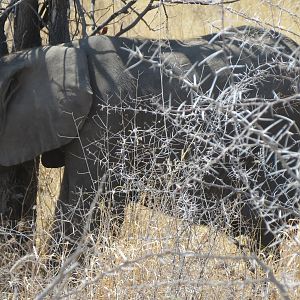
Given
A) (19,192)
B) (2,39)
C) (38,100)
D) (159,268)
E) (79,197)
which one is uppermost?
(2,39)

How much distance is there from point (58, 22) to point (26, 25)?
0.63 ft

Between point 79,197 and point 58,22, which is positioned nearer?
point 79,197

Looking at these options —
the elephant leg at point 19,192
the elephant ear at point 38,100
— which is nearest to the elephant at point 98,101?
the elephant ear at point 38,100

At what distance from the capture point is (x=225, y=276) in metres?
3.81

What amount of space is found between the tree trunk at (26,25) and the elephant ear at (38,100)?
411 millimetres

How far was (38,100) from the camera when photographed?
4.77 metres

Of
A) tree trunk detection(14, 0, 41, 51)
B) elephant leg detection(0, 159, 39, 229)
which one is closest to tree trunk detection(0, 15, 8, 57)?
tree trunk detection(14, 0, 41, 51)

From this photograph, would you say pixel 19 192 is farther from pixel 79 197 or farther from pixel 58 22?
pixel 58 22

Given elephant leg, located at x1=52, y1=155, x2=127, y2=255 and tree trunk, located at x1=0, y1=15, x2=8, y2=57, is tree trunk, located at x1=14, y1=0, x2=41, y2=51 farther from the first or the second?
elephant leg, located at x1=52, y1=155, x2=127, y2=255

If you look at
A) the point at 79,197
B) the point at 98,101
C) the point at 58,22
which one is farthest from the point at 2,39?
the point at 79,197

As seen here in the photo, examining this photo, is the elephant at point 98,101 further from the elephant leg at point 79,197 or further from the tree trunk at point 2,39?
the tree trunk at point 2,39

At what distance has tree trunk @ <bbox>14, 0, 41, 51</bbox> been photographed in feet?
17.1

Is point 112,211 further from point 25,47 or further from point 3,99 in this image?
point 25,47

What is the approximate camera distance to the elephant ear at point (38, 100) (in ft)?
15.5
